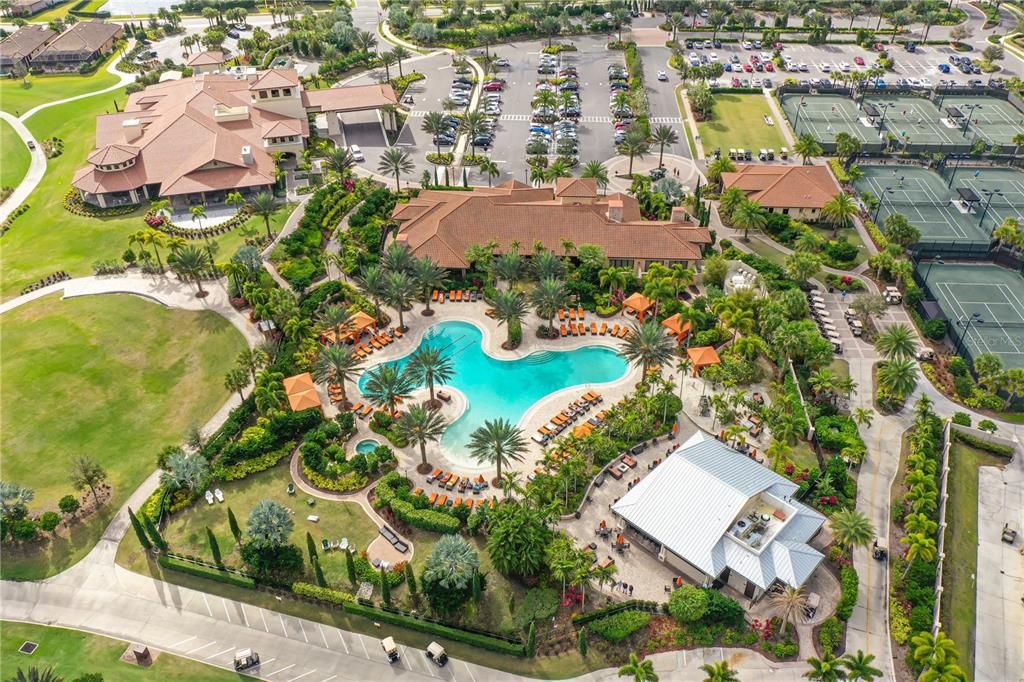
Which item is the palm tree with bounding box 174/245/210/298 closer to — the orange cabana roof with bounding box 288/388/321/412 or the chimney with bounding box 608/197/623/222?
the orange cabana roof with bounding box 288/388/321/412

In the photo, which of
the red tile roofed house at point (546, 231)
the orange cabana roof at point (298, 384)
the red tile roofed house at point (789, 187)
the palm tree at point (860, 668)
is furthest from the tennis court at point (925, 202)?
the orange cabana roof at point (298, 384)

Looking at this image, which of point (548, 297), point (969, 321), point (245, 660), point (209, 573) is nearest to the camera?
point (245, 660)

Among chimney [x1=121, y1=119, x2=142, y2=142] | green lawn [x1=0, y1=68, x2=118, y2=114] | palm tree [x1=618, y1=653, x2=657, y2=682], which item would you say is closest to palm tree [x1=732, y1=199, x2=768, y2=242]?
palm tree [x1=618, y1=653, x2=657, y2=682]

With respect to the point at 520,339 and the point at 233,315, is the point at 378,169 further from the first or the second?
the point at 520,339

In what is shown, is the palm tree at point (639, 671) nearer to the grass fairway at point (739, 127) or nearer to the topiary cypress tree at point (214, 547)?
the topiary cypress tree at point (214, 547)

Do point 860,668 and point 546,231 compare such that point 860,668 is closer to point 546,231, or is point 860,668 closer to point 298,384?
point 298,384

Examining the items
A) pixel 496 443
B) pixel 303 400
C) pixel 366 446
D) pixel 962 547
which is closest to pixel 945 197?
pixel 962 547

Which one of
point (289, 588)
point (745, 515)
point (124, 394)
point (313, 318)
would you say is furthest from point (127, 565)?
point (745, 515)
